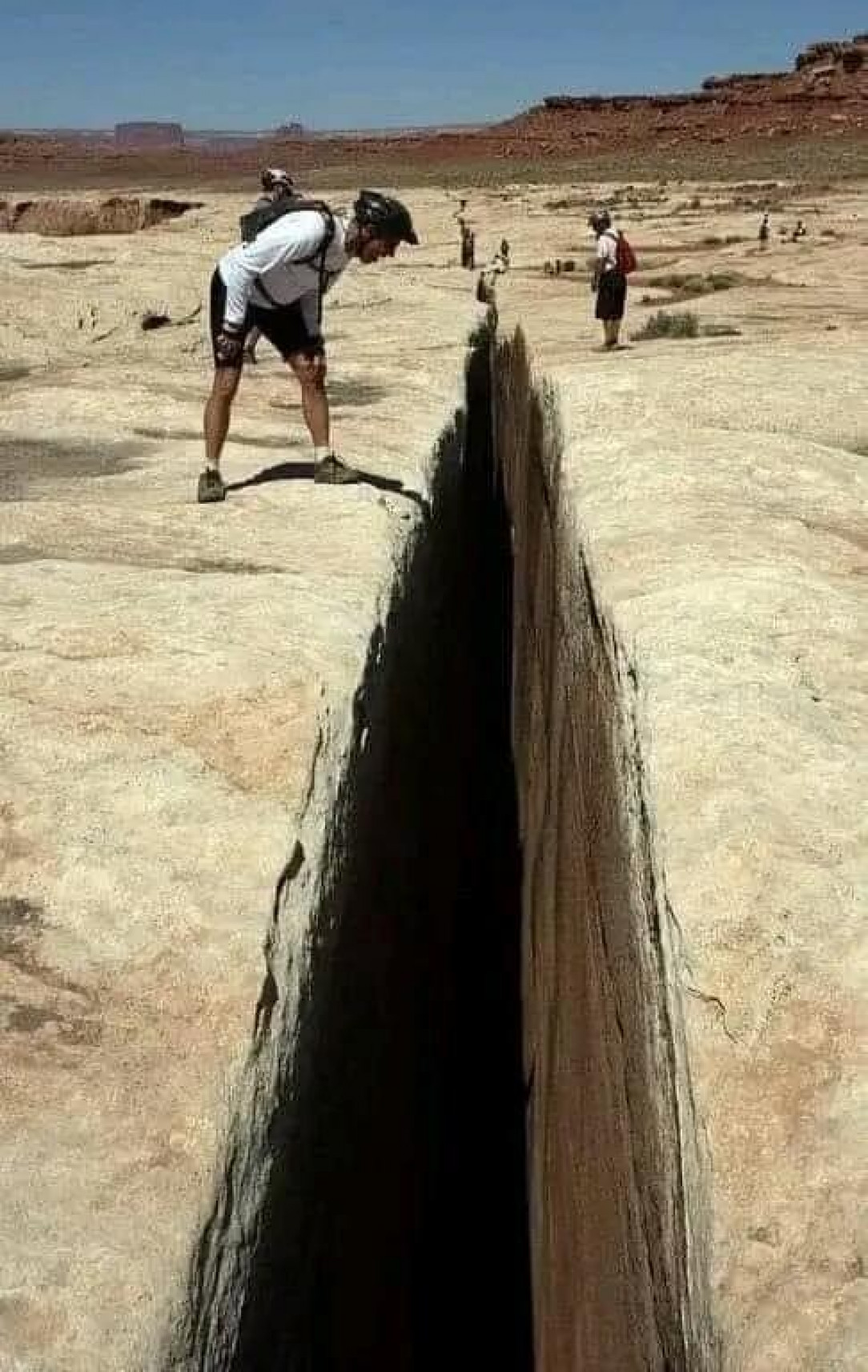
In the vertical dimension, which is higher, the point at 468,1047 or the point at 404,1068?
the point at 404,1068

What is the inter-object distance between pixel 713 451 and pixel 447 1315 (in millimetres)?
3278

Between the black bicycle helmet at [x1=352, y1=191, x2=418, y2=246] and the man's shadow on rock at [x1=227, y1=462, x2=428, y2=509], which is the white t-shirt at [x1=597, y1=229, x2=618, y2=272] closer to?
the man's shadow on rock at [x1=227, y1=462, x2=428, y2=509]

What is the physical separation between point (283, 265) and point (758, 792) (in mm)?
3286

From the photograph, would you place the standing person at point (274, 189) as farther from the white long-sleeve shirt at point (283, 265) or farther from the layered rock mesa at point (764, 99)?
the layered rock mesa at point (764, 99)

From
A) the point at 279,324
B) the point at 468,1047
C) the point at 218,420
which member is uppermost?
the point at 279,324

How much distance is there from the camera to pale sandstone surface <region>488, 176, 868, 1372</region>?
1807mm

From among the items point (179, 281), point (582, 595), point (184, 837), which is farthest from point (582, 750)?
point (179, 281)

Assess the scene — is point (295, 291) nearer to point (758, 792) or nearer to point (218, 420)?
point (218, 420)

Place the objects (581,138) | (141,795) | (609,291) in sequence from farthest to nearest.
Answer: (581,138) → (609,291) → (141,795)

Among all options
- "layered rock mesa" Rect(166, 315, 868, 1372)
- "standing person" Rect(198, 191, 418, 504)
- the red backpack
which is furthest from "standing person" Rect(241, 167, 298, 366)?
the red backpack

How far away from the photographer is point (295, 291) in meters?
5.31

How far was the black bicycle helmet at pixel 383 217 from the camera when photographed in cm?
506

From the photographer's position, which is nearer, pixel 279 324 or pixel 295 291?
pixel 295 291

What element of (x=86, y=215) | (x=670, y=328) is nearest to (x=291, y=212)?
(x=670, y=328)
